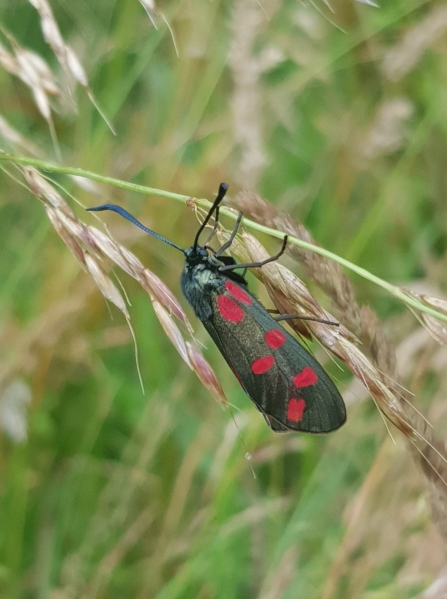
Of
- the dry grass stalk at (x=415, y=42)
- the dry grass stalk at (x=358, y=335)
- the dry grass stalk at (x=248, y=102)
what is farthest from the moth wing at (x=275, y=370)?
the dry grass stalk at (x=415, y=42)

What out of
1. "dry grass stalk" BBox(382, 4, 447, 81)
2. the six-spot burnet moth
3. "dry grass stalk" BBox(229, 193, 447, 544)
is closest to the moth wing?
the six-spot burnet moth

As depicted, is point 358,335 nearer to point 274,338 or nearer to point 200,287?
point 274,338

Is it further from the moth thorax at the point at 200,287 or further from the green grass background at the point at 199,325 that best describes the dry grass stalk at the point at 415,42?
the moth thorax at the point at 200,287

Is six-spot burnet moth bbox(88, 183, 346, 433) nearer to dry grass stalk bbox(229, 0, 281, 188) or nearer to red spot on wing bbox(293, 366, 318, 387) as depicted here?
red spot on wing bbox(293, 366, 318, 387)

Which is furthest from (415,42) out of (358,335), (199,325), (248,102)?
(358,335)

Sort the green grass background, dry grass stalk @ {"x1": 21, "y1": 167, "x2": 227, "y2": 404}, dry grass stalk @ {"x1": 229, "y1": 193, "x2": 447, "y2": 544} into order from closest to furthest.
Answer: dry grass stalk @ {"x1": 229, "y1": 193, "x2": 447, "y2": 544} < dry grass stalk @ {"x1": 21, "y1": 167, "x2": 227, "y2": 404} < the green grass background

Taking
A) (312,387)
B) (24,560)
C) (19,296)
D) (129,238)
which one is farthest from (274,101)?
(24,560)

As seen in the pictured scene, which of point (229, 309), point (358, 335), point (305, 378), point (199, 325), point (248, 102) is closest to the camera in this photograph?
point (358, 335)
